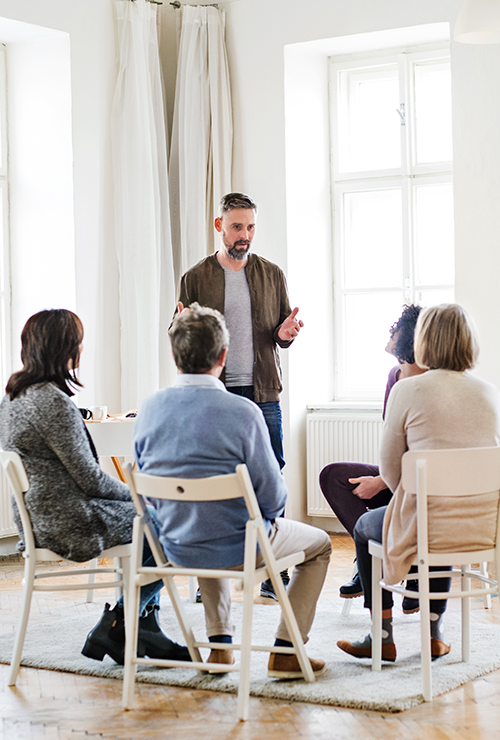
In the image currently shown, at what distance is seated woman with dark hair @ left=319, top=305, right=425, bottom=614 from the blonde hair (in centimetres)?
52

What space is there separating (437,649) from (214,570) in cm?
94

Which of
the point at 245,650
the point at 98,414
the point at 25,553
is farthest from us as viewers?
the point at 98,414

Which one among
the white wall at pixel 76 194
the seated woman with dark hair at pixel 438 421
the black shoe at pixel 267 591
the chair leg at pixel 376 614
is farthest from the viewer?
the white wall at pixel 76 194

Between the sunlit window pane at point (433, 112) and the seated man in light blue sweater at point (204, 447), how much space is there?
126 inches

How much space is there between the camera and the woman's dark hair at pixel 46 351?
9.64 ft

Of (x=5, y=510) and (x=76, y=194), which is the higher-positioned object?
(x=76, y=194)

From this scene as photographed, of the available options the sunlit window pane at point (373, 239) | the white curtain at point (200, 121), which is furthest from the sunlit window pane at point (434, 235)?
the white curtain at point (200, 121)

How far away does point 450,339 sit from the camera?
8.96 ft

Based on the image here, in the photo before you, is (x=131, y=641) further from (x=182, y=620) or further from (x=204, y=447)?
(x=204, y=447)

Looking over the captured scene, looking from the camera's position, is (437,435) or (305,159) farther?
(305,159)

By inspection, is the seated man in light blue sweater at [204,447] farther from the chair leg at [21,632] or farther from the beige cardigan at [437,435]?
the chair leg at [21,632]

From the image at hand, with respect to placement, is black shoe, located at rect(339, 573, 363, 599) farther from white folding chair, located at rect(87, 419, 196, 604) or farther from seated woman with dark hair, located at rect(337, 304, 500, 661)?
white folding chair, located at rect(87, 419, 196, 604)

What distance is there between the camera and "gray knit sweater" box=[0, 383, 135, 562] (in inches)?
113

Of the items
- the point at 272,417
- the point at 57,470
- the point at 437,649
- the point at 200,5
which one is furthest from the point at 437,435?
the point at 200,5
